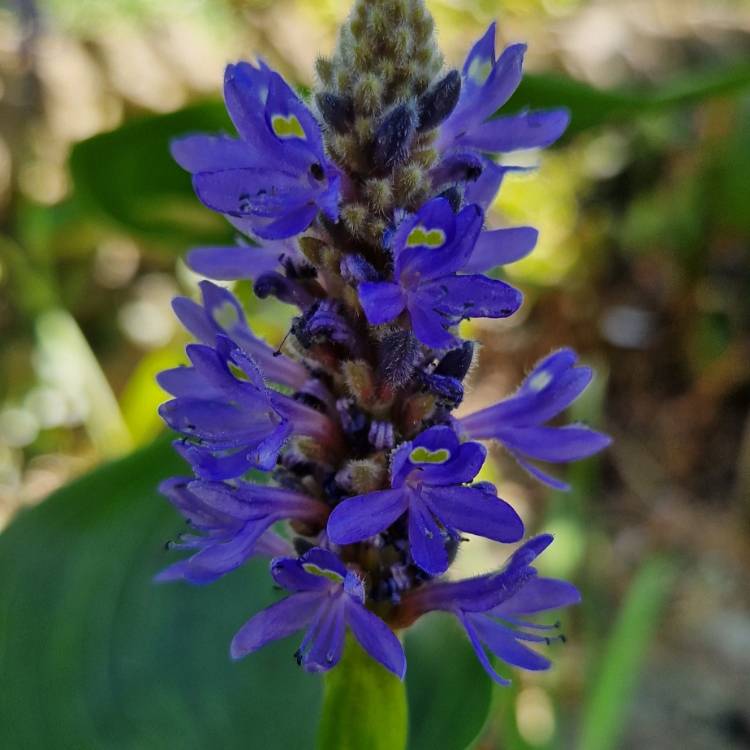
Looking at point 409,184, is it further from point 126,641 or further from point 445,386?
point 126,641

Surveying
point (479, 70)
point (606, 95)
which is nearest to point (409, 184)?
point (479, 70)

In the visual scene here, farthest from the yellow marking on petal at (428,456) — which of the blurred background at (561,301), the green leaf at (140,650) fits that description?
the blurred background at (561,301)

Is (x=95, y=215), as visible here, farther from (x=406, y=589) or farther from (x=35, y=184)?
(x=406, y=589)

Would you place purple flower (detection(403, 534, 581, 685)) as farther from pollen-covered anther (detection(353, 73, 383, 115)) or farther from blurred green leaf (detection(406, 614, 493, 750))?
pollen-covered anther (detection(353, 73, 383, 115))

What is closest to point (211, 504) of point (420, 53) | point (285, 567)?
point (285, 567)

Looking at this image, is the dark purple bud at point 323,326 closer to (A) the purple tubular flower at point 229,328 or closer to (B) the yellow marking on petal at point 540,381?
(A) the purple tubular flower at point 229,328

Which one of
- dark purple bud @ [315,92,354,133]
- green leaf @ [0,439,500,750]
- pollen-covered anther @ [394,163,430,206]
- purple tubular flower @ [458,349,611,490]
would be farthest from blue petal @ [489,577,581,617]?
dark purple bud @ [315,92,354,133]
